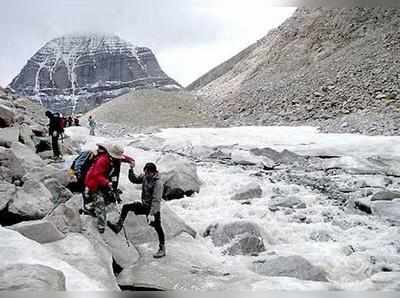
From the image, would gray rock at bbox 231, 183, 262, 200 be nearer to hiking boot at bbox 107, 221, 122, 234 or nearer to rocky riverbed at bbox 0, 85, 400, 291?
rocky riverbed at bbox 0, 85, 400, 291

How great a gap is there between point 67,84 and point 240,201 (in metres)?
12.1

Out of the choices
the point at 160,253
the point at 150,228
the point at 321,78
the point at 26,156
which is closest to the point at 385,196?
the point at 150,228

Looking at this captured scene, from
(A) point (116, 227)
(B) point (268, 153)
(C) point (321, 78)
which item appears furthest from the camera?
(C) point (321, 78)

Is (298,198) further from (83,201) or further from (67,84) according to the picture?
(67,84)

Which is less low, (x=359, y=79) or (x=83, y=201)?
(x=359, y=79)

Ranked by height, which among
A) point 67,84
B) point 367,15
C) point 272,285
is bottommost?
point 272,285

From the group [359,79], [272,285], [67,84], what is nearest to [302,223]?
[272,285]

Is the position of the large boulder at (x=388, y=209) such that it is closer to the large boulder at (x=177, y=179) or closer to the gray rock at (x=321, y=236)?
the gray rock at (x=321, y=236)

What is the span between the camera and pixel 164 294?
11.5 ft

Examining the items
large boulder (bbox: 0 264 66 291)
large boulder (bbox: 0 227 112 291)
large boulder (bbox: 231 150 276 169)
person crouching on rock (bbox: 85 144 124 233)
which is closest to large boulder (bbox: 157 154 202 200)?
large boulder (bbox: 231 150 276 169)

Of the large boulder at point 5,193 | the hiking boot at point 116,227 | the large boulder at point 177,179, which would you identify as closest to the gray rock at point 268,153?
the large boulder at point 177,179

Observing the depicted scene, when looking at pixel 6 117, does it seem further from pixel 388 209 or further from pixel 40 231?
pixel 388 209

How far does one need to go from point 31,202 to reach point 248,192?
3284mm

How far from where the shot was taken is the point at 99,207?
4395mm
